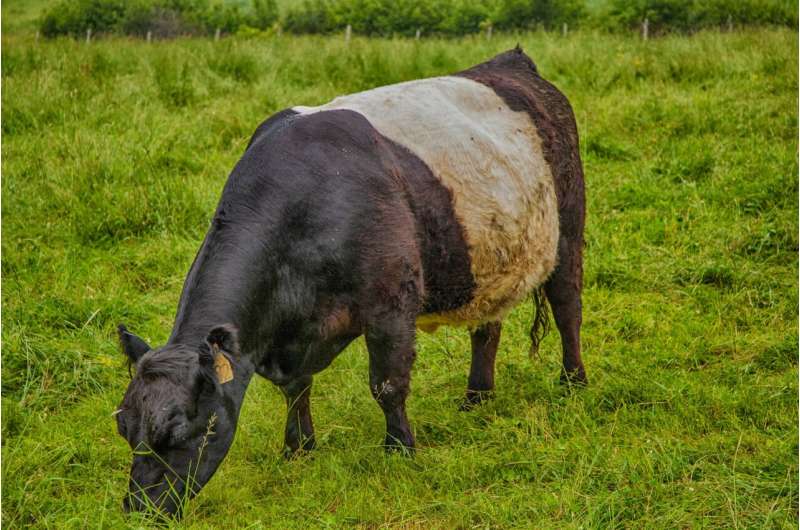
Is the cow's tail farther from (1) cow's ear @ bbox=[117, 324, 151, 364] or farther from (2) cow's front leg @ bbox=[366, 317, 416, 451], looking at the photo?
(1) cow's ear @ bbox=[117, 324, 151, 364]

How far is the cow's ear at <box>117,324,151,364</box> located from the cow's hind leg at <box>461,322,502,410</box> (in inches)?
99.9

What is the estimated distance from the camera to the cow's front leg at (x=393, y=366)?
14.9ft

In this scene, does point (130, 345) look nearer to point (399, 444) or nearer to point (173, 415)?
point (173, 415)

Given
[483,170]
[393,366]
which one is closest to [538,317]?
[483,170]

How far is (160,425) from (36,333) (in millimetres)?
3043

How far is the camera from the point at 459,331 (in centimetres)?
695

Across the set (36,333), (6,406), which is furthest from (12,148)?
(6,406)

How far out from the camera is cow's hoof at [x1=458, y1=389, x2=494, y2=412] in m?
5.82

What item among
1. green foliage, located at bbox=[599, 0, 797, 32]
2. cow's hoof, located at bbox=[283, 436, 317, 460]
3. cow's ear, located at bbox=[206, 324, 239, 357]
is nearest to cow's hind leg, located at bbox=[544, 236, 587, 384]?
cow's hoof, located at bbox=[283, 436, 317, 460]

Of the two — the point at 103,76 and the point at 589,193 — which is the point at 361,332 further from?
the point at 103,76

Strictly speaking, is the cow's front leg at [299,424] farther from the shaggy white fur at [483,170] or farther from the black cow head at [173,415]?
the black cow head at [173,415]

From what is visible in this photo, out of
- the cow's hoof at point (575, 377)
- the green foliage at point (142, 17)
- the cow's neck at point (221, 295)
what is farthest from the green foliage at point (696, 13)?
the cow's neck at point (221, 295)

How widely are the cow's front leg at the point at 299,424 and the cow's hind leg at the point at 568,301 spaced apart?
1774mm

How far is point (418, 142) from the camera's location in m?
→ 4.92
